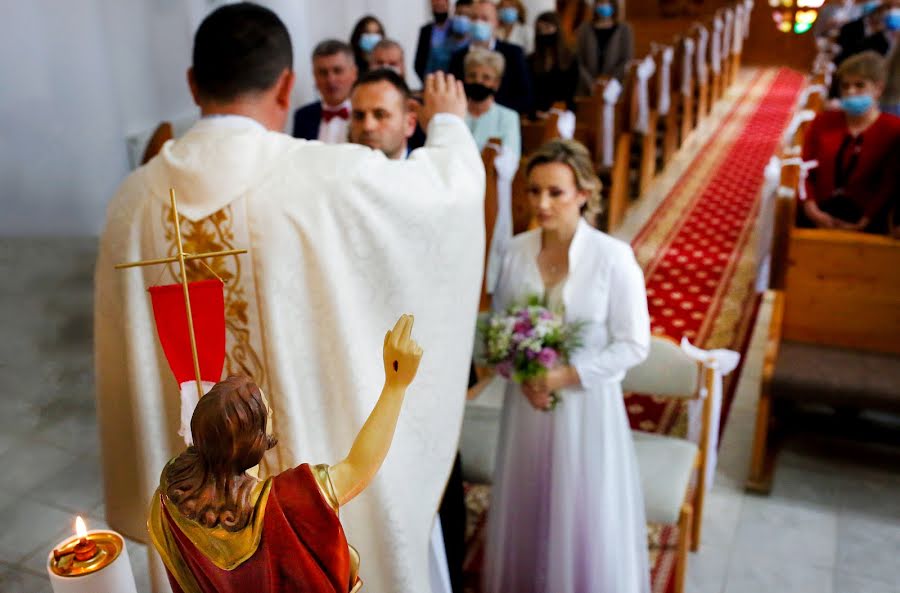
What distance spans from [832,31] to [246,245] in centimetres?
1312

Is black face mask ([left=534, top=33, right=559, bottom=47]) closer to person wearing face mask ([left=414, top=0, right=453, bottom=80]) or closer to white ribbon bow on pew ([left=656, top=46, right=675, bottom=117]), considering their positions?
person wearing face mask ([left=414, top=0, right=453, bottom=80])

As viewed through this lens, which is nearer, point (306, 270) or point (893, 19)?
point (306, 270)

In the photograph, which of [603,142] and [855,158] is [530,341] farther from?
[603,142]

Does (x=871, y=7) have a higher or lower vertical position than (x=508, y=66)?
higher

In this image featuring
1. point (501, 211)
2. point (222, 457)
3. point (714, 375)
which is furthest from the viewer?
point (501, 211)

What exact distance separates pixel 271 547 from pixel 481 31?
5747 mm

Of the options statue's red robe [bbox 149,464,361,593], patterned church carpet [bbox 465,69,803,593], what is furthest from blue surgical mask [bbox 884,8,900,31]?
statue's red robe [bbox 149,464,361,593]

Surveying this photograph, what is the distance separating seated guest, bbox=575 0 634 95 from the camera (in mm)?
8984

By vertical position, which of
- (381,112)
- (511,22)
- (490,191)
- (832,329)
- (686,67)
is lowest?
(832,329)

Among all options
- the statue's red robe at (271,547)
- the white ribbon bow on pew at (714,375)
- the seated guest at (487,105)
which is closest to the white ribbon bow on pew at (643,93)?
the seated guest at (487,105)

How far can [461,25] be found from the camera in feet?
22.5

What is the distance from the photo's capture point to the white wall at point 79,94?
220 inches

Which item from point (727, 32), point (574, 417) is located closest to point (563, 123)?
point (574, 417)

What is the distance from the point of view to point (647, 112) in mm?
8375
